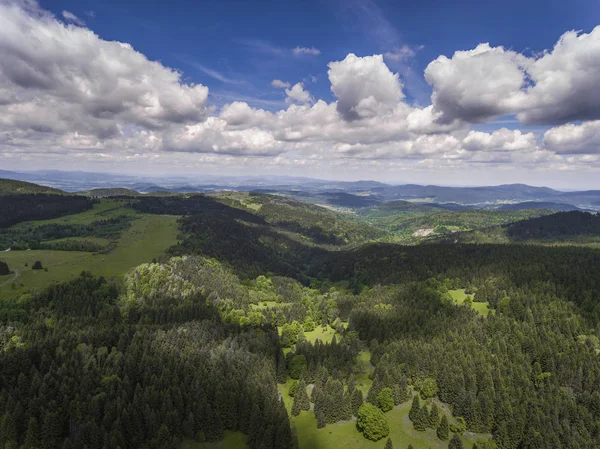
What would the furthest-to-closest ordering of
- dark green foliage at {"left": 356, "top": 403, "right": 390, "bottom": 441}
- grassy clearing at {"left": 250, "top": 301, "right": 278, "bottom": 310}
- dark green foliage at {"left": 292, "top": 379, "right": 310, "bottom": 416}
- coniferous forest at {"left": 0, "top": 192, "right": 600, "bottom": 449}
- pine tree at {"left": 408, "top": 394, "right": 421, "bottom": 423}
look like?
grassy clearing at {"left": 250, "top": 301, "right": 278, "bottom": 310} < dark green foliage at {"left": 292, "top": 379, "right": 310, "bottom": 416} < pine tree at {"left": 408, "top": 394, "right": 421, "bottom": 423} < dark green foliage at {"left": 356, "top": 403, "right": 390, "bottom": 441} < coniferous forest at {"left": 0, "top": 192, "right": 600, "bottom": 449}

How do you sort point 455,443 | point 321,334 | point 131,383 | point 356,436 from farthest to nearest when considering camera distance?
1. point 321,334
2. point 131,383
3. point 356,436
4. point 455,443

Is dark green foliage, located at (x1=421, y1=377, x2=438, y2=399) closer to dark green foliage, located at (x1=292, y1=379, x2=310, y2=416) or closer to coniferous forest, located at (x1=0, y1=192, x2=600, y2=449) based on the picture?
coniferous forest, located at (x1=0, y1=192, x2=600, y2=449)

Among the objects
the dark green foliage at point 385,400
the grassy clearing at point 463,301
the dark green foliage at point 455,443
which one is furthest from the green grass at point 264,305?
the dark green foliage at point 455,443

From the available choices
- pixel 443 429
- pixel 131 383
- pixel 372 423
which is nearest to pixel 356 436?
pixel 372 423

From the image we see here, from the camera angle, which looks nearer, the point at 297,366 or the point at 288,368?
the point at 297,366

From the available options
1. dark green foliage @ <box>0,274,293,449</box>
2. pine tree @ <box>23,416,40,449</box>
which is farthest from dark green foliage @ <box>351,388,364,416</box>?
pine tree @ <box>23,416,40,449</box>

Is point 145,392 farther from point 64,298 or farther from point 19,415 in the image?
point 64,298

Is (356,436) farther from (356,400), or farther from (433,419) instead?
(433,419)

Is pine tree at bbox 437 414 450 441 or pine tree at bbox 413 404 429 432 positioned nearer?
pine tree at bbox 437 414 450 441
